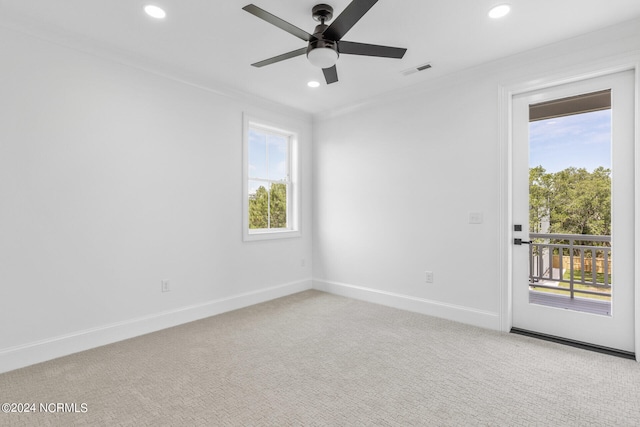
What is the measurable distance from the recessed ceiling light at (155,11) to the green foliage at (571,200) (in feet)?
11.2

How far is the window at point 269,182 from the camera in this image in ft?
13.7

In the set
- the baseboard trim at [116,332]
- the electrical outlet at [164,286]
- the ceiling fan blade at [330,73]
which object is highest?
the ceiling fan blade at [330,73]

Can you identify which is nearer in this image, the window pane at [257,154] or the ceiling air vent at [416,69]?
the ceiling air vent at [416,69]

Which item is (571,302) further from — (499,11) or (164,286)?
(164,286)

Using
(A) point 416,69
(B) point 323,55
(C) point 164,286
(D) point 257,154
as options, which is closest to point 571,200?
(A) point 416,69

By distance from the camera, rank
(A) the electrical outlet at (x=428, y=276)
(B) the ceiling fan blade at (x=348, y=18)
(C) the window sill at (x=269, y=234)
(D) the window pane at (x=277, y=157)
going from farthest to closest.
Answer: (D) the window pane at (x=277, y=157) → (C) the window sill at (x=269, y=234) → (A) the electrical outlet at (x=428, y=276) → (B) the ceiling fan blade at (x=348, y=18)

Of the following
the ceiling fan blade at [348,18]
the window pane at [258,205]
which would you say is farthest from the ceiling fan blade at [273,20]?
the window pane at [258,205]

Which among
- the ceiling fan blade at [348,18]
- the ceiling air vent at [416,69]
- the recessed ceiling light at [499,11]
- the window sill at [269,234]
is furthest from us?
the window sill at [269,234]

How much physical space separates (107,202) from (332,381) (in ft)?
8.06

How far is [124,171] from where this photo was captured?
3.03 meters

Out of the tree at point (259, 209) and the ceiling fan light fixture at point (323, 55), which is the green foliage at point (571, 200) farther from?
Answer: the tree at point (259, 209)

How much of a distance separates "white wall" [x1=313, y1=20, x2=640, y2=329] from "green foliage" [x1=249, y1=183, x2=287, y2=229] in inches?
21.8

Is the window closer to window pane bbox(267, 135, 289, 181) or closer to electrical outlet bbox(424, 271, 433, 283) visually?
window pane bbox(267, 135, 289, 181)

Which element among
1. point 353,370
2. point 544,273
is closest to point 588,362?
point 544,273
